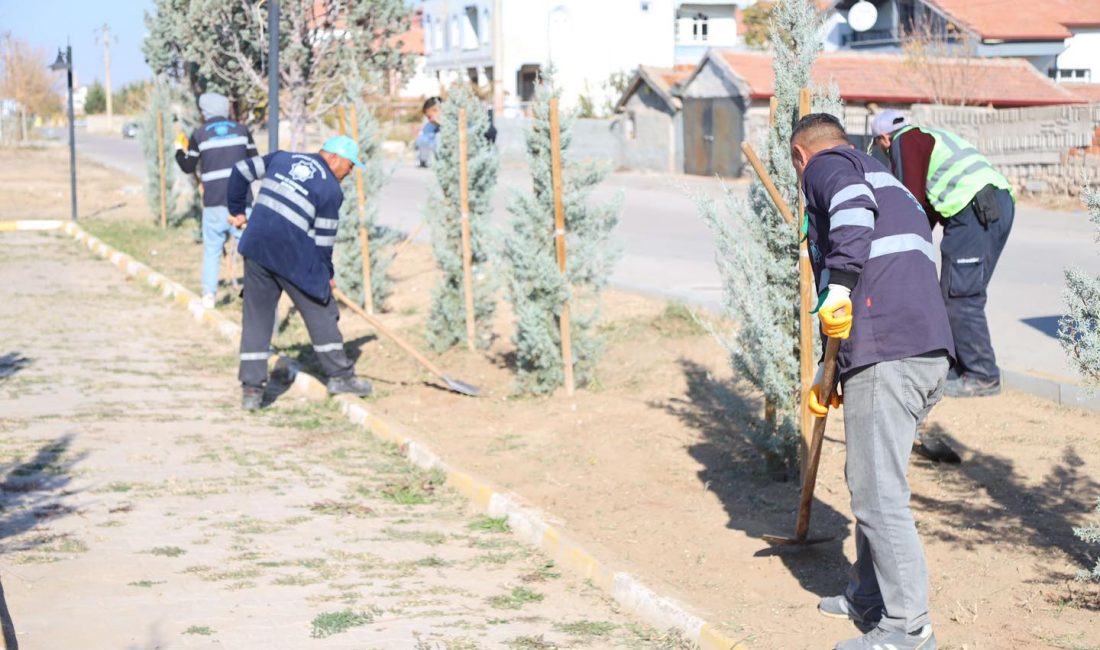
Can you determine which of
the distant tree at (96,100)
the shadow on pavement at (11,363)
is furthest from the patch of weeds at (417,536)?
the distant tree at (96,100)

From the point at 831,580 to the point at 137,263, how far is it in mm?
12363

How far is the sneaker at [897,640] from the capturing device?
13.8ft

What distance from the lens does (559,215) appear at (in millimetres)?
8211

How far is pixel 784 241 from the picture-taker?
598 centimetres

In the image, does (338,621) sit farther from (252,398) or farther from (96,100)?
(96,100)

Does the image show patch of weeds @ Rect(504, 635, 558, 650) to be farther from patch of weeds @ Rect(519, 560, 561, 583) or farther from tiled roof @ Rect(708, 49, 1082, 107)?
tiled roof @ Rect(708, 49, 1082, 107)

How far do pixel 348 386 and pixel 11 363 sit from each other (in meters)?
2.97

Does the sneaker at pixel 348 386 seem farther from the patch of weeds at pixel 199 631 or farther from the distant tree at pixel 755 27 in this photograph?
the distant tree at pixel 755 27

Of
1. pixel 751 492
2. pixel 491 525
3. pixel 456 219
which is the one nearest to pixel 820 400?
pixel 751 492

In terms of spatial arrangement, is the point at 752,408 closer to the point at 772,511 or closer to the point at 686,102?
the point at 772,511

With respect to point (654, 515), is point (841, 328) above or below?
above

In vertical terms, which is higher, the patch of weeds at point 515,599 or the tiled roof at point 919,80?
the tiled roof at point 919,80

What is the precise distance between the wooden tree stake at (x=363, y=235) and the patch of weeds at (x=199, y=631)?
6.97 meters

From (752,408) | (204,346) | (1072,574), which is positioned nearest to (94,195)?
(204,346)
